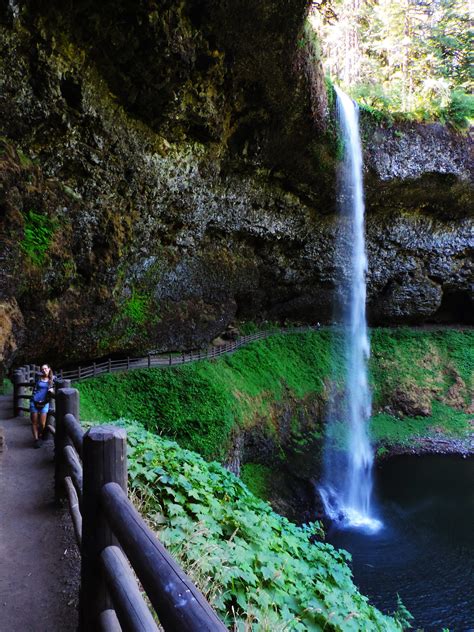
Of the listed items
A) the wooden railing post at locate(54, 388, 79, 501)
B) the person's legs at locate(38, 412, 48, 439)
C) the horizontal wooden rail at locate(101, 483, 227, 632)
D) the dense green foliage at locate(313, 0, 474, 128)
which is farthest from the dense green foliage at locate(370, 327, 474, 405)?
the horizontal wooden rail at locate(101, 483, 227, 632)

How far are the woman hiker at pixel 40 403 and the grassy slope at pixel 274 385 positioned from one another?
4.53 meters

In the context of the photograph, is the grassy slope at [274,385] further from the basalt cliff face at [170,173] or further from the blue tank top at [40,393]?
the blue tank top at [40,393]

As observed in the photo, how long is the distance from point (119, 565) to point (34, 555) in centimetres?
196

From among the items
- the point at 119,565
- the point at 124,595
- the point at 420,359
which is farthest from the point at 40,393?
the point at 420,359

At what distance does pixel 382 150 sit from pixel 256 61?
27.1ft

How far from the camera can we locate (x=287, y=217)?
18828 mm

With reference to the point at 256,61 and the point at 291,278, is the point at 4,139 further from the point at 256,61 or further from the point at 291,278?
the point at 291,278

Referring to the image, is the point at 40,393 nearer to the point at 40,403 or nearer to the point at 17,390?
the point at 40,403

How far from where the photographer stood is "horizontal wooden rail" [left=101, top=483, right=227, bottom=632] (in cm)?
113

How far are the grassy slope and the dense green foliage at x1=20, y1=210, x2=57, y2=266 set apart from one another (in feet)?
14.2

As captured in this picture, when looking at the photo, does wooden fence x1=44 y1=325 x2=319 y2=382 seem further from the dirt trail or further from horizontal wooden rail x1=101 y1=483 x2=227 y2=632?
horizontal wooden rail x1=101 y1=483 x2=227 y2=632

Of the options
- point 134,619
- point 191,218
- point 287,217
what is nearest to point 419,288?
point 287,217

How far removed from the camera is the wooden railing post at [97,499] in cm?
212

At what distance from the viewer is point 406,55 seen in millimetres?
22266
